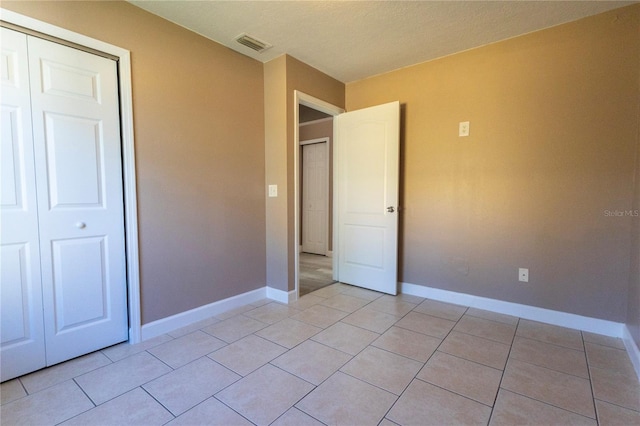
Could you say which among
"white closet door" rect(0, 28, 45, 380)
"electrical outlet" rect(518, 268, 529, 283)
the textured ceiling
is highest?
the textured ceiling

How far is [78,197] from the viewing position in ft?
6.39

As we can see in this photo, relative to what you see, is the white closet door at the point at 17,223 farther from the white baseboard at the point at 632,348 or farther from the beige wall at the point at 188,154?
the white baseboard at the point at 632,348

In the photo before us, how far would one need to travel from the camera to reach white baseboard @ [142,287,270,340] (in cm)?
231

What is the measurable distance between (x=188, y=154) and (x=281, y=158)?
869 mm

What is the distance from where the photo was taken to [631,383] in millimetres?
1731

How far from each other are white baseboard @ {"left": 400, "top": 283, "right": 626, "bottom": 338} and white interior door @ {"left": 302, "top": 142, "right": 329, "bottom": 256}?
2.49m

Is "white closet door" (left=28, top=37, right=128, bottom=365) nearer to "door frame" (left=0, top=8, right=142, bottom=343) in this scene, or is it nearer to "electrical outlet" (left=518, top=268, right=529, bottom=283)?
"door frame" (left=0, top=8, right=142, bottom=343)

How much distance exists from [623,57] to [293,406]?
3248 millimetres

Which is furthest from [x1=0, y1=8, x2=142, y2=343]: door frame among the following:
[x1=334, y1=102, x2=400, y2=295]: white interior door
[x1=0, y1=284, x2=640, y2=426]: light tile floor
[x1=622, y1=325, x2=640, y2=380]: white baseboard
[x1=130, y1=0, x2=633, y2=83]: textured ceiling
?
[x1=622, y1=325, x2=640, y2=380]: white baseboard

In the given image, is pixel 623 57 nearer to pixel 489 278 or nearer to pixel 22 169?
pixel 489 278

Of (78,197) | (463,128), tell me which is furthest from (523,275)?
(78,197)

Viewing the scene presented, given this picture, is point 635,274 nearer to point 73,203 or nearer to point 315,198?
point 73,203

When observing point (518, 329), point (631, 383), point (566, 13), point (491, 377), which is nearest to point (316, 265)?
point (518, 329)

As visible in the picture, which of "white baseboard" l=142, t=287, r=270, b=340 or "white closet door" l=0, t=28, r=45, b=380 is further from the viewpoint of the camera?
"white baseboard" l=142, t=287, r=270, b=340
